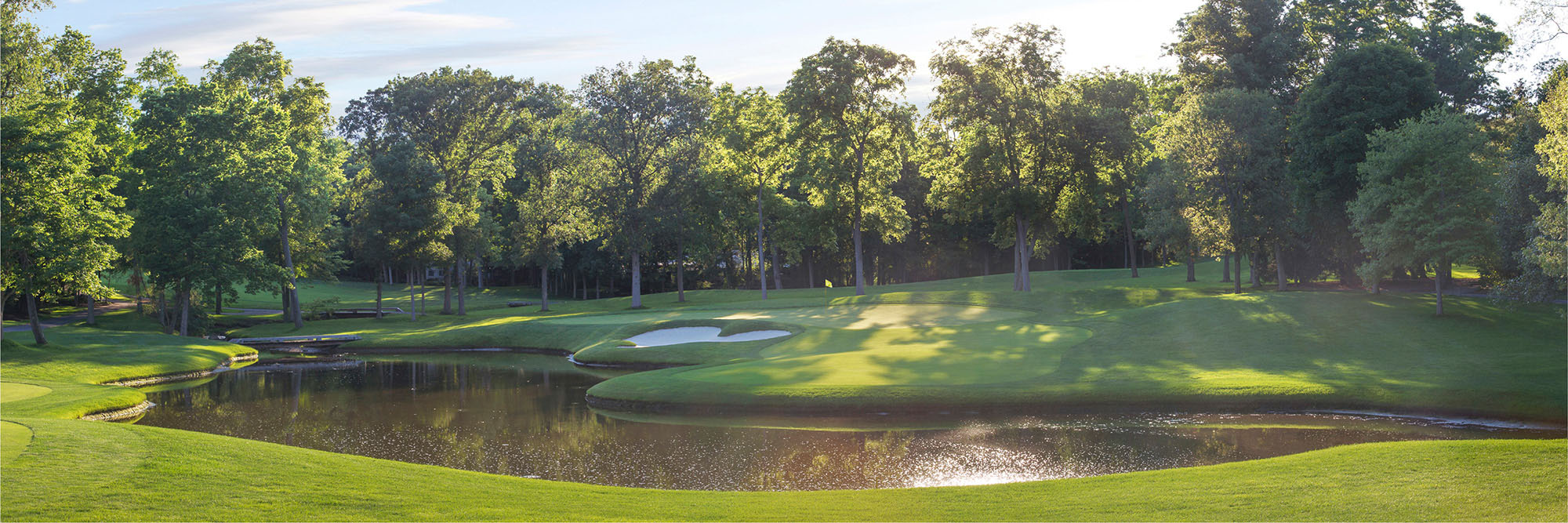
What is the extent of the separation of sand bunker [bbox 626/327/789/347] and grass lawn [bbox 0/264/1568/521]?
0.86 meters

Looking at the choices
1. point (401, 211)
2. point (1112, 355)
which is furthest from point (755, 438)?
point (401, 211)

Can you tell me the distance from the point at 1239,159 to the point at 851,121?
21600mm

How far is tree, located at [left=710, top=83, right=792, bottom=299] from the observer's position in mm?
58969

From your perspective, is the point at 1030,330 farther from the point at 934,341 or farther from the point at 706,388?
the point at 706,388

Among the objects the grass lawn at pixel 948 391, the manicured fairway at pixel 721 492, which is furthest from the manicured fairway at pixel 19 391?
the manicured fairway at pixel 721 492

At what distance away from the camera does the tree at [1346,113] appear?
127ft

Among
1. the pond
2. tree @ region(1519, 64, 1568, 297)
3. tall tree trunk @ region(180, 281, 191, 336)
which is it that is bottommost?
the pond

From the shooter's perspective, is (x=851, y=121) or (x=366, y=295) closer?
(x=851, y=121)

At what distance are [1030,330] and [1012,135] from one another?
19.1m

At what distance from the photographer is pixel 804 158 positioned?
62625 millimetres

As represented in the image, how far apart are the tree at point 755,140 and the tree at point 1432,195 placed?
32964 millimetres

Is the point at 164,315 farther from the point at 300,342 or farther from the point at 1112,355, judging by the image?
the point at 1112,355

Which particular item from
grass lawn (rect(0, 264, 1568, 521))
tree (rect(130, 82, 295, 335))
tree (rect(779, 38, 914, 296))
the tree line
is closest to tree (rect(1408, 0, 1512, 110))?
the tree line

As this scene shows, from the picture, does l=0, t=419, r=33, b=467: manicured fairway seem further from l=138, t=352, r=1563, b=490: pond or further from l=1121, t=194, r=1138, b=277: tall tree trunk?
l=1121, t=194, r=1138, b=277: tall tree trunk
